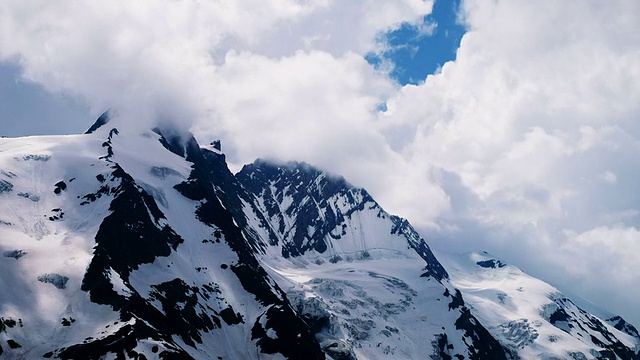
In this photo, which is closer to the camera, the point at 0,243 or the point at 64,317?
the point at 64,317

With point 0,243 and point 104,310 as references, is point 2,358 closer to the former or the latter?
point 104,310

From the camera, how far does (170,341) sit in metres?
191

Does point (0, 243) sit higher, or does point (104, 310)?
point (0, 243)

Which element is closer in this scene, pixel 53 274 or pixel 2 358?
pixel 2 358

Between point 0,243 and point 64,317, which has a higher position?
point 0,243

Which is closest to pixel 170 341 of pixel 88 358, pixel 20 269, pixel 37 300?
pixel 88 358

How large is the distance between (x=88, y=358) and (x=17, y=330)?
75.5 feet

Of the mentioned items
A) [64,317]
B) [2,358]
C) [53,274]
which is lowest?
[2,358]

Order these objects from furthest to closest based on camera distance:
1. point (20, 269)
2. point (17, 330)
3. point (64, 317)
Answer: point (20, 269) < point (64, 317) < point (17, 330)

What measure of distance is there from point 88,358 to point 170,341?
3088cm

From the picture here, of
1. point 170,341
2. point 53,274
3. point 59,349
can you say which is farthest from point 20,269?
point 170,341

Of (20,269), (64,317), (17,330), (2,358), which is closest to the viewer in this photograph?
(2,358)

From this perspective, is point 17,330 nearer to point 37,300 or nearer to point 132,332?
point 37,300

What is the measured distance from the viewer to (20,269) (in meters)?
192
